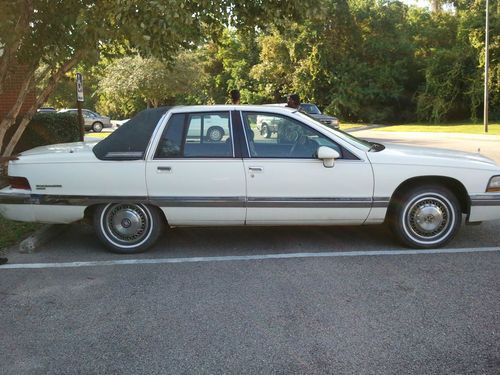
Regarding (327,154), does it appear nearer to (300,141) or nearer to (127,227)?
(300,141)

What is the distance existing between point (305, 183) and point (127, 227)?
1.92 meters

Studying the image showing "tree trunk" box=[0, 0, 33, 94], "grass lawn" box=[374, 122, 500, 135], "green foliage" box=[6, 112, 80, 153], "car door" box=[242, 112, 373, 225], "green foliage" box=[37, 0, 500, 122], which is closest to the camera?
"car door" box=[242, 112, 373, 225]

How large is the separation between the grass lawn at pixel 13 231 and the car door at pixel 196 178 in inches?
74.5

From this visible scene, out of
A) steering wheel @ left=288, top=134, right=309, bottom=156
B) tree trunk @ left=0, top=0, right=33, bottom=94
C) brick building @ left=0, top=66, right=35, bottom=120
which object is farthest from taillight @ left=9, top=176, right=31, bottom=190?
brick building @ left=0, top=66, right=35, bottom=120

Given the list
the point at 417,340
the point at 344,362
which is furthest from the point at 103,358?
the point at 417,340

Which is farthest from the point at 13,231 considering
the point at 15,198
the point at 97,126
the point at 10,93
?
the point at 97,126

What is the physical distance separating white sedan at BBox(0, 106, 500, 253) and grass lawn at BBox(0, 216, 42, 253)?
0.54 metres

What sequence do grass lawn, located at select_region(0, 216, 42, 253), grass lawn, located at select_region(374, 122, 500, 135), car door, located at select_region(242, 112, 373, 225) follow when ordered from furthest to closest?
grass lawn, located at select_region(374, 122, 500, 135) < grass lawn, located at select_region(0, 216, 42, 253) < car door, located at select_region(242, 112, 373, 225)

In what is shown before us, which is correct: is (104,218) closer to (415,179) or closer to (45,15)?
(415,179)

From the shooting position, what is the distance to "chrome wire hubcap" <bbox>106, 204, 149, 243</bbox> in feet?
18.2

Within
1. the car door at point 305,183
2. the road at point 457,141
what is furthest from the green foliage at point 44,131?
the road at point 457,141

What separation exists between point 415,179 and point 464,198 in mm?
587

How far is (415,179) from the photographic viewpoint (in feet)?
18.1

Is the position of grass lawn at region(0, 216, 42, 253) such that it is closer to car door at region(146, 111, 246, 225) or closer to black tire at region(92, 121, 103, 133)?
car door at region(146, 111, 246, 225)
